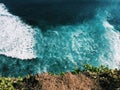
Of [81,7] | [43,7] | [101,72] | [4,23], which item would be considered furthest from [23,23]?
[101,72]

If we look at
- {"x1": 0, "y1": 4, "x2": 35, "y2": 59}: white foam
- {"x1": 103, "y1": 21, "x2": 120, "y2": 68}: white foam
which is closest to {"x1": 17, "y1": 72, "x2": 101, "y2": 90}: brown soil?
{"x1": 103, "y1": 21, "x2": 120, "y2": 68}: white foam

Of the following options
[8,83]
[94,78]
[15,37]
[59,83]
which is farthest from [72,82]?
[15,37]

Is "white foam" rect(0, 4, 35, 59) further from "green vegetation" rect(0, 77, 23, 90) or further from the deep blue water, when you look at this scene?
"green vegetation" rect(0, 77, 23, 90)

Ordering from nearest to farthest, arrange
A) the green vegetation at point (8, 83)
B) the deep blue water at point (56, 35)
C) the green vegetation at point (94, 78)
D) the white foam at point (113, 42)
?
the green vegetation at point (8, 83) < the green vegetation at point (94, 78) < the deep blue water at point (56, 35) < the white foam at point (113, 42)

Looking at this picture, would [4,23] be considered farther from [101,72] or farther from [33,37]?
[101,72]

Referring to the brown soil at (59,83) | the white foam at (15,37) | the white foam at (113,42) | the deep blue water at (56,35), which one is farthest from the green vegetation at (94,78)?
the white foam at (15,37)

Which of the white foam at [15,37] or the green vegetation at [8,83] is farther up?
the white foam at [15,37]

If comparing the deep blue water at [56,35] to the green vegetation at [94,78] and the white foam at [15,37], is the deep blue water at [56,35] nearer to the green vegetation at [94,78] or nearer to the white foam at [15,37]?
the white foam at [15,37]

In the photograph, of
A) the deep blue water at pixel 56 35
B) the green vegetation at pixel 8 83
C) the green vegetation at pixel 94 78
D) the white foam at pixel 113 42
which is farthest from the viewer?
the white foam at pixel 113 42
